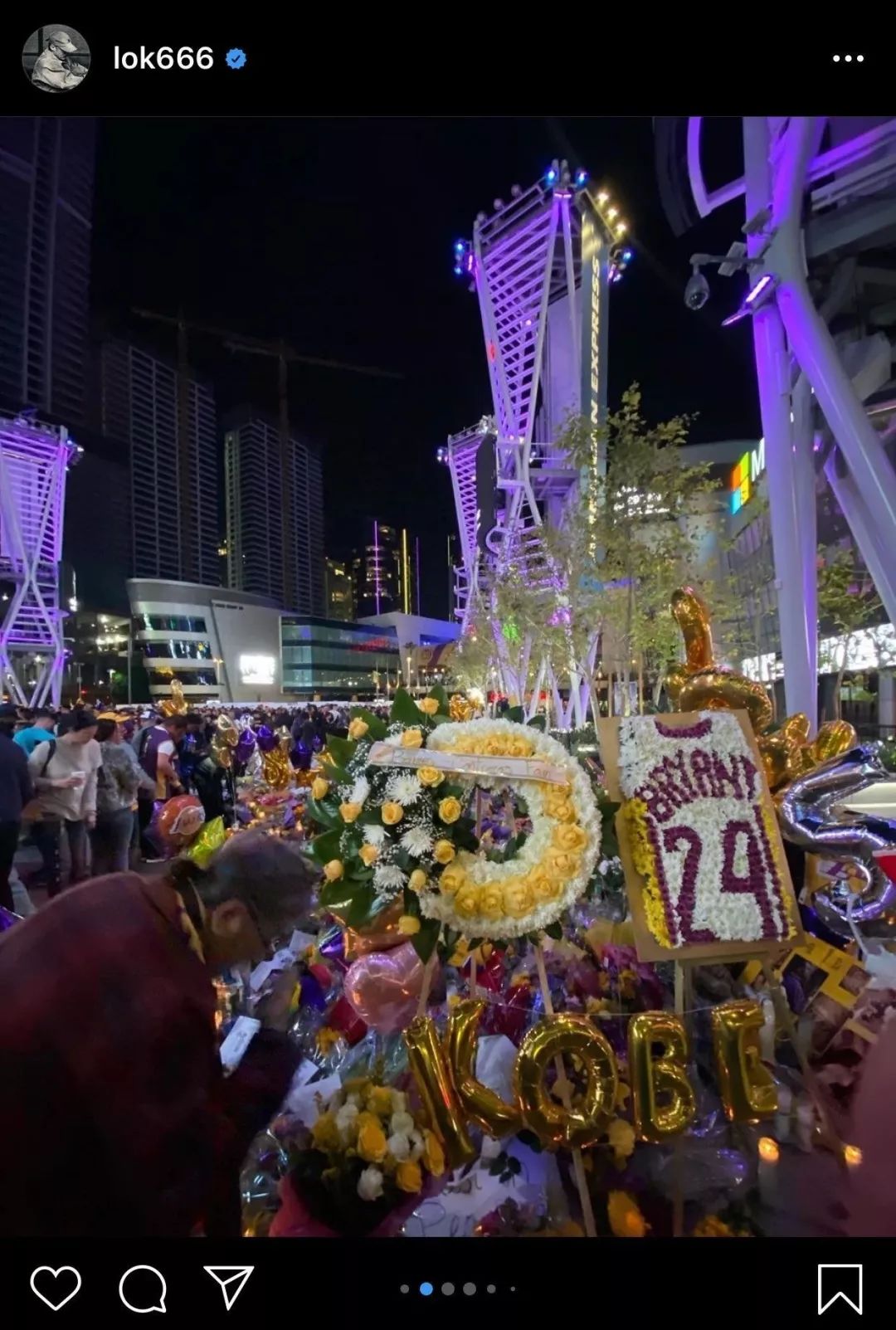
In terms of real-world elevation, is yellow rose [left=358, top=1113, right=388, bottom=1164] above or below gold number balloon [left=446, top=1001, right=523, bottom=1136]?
below

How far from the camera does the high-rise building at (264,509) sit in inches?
2549

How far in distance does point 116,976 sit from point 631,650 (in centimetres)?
1296

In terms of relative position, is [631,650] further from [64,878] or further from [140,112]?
[140,112]

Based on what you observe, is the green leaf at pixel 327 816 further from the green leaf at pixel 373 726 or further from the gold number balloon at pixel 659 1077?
the gold number balloon at pixel 659 1077

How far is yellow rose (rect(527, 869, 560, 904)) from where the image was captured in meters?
1.96

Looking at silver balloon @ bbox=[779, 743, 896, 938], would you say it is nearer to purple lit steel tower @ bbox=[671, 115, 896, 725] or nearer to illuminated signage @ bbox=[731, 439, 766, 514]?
purple lit steel tower @ bbox=[671, 115, 896, 725]

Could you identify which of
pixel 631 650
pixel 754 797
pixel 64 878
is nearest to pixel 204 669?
pixel 631 650

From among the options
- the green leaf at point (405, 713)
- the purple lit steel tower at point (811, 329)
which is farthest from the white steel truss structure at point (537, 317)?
the green leaf at point (405, 713)

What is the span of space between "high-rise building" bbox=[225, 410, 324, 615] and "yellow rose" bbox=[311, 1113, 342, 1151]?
208 feet

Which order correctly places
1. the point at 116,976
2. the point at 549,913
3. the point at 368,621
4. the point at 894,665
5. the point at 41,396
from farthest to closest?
the point at 368,621, the point at 41,396, the point at 894,665, the point at 549,913, the point at 116,976

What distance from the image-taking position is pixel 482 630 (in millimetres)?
26562

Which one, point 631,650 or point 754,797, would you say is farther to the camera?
point 631,650

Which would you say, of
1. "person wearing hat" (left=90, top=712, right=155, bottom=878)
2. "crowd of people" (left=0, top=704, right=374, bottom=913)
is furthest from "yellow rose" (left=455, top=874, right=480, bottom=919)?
"person wearing hat" (left=90, top=712, right=155, bottom=878)

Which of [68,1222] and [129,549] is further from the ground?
[129,549]
